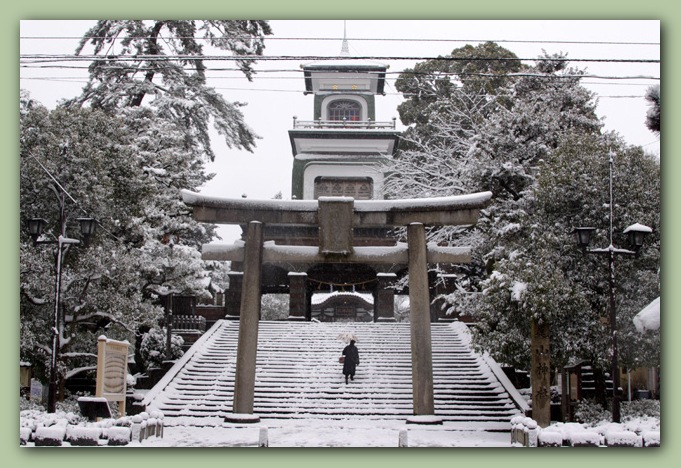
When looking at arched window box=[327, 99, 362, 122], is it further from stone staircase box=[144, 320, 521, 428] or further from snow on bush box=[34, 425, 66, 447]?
snow on bush box=[34, 425, 66, 447]

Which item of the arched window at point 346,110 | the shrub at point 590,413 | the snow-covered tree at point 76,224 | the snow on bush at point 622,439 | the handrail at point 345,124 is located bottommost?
the shrub at point 590,413

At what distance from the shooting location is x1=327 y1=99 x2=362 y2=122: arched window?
27594 mm

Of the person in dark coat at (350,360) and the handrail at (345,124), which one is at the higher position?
the handrail at (345,124)

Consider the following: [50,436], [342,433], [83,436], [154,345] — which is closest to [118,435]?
[83,436]

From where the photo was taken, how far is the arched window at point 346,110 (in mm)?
27594

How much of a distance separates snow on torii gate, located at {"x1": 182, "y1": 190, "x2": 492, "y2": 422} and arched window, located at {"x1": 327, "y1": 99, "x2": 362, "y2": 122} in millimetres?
15278

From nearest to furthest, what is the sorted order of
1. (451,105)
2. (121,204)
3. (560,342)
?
(560,342) → (121,204) → (451,105)

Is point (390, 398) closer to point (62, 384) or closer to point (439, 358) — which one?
point (439, 358)

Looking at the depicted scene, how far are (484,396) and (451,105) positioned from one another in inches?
355

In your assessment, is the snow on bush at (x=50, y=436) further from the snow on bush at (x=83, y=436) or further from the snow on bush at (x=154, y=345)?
the snow on bush at (x=154, y=345)

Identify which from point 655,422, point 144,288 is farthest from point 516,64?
point 655,422

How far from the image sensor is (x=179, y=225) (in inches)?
776

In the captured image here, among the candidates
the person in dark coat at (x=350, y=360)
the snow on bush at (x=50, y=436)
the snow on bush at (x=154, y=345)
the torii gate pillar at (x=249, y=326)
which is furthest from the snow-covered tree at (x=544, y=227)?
the snow on bush at (x=50, y=436)

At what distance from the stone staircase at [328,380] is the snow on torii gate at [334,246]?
251 cm
